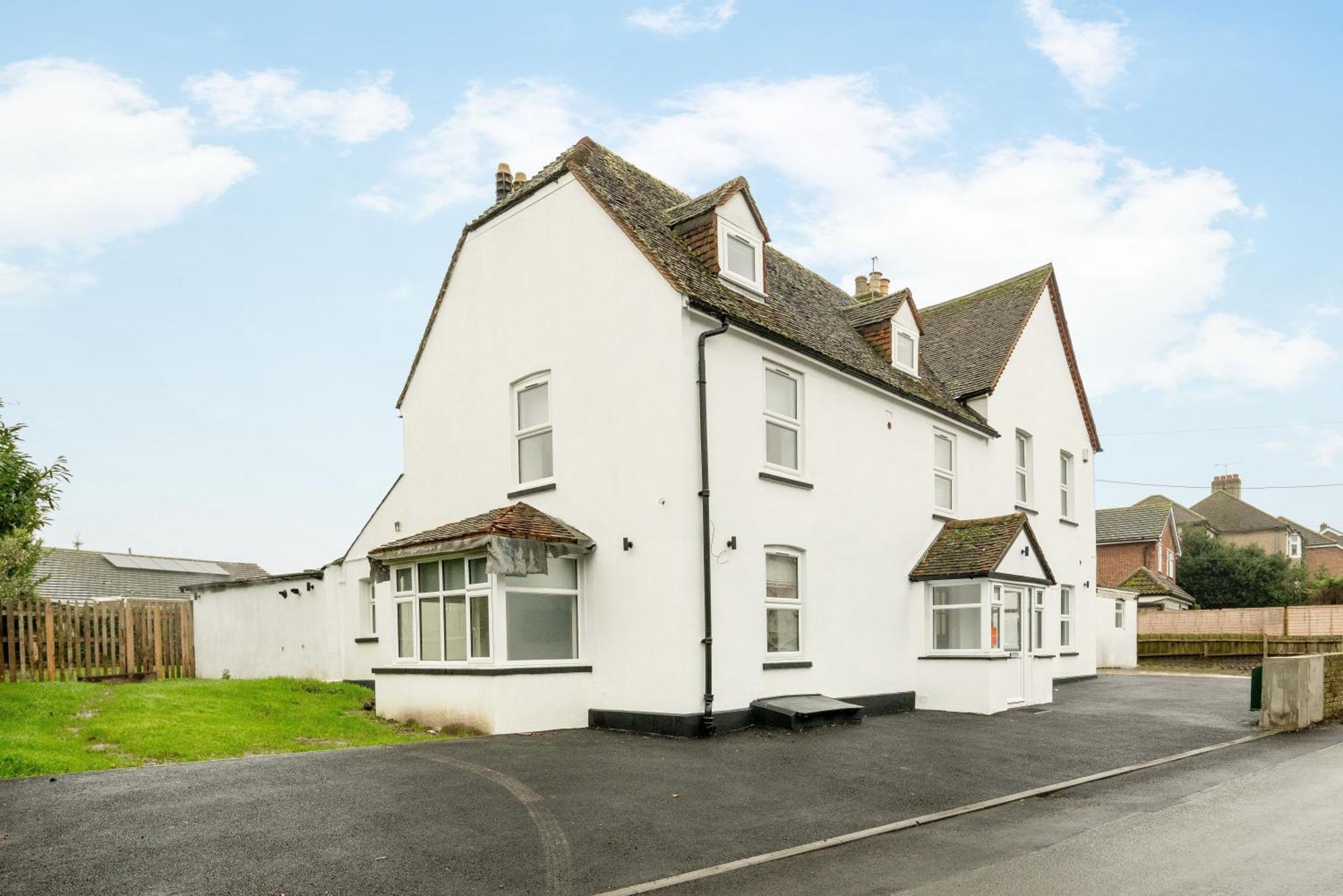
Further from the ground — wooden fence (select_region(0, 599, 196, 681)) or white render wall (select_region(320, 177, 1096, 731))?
white render wall (select_region(320, 177, 1096, 731))

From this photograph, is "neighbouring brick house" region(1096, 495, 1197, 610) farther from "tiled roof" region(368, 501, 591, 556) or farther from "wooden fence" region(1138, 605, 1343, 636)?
"tiled roof" region(368, 501, 591, 556)

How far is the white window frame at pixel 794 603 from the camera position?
15742 mm

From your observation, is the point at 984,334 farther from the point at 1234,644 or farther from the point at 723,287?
the point at 1234,644

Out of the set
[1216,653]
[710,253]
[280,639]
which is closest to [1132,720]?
[710,253]

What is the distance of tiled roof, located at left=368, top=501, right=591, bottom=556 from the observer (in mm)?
14188

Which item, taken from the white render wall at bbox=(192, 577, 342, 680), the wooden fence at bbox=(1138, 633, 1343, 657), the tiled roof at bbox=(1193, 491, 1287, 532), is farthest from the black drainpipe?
the tiled roof at bbox=(1193, 491, 1287, 532)

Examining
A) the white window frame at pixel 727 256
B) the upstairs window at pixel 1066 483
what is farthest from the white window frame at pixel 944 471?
the upstairs window at pixel 1066 483

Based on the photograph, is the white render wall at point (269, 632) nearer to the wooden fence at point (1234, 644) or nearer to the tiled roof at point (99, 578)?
the tiled roof at point (99, 578)

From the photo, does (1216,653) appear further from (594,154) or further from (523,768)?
(523,768)

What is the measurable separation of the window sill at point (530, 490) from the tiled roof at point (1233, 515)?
71378 mm

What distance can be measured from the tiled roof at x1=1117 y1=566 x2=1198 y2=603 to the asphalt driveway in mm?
33491

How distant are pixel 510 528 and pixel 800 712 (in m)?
5.20

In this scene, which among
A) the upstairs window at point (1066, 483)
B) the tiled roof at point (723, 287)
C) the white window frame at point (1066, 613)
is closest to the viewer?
the tiled roof at point (723, 287)

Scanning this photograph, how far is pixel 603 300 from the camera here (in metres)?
15.5
